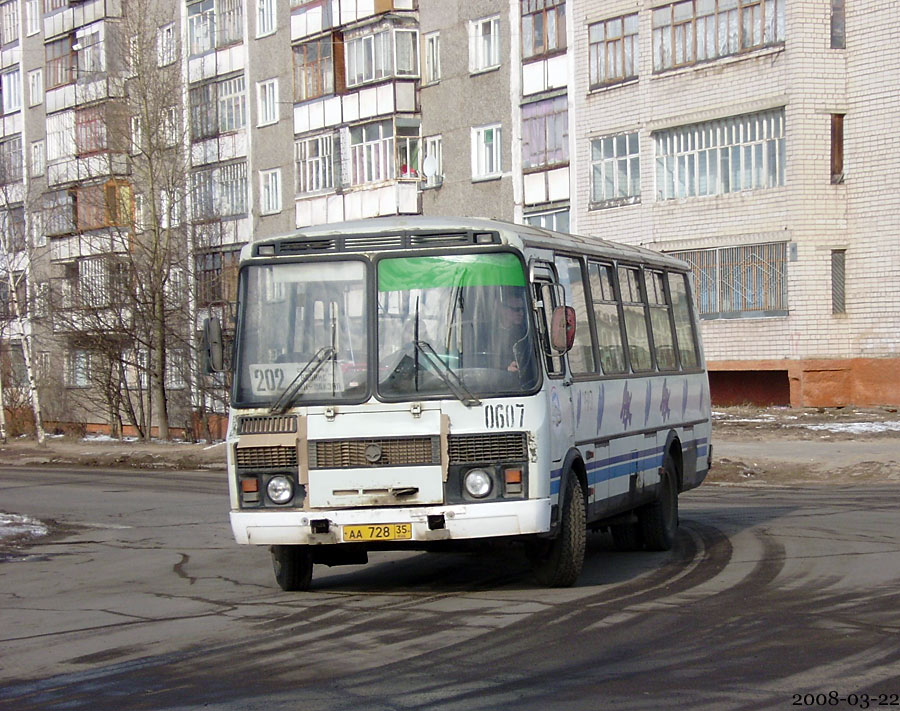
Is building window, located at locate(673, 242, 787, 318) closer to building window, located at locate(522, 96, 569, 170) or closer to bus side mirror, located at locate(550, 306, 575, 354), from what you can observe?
building window, located at locate(522, 96, 569, 170)

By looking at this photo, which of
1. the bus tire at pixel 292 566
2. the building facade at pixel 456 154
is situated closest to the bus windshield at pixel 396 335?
the bus tire at pixel 292 566

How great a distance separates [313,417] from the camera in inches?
412

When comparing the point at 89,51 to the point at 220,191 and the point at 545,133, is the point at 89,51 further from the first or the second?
the point at 545,133

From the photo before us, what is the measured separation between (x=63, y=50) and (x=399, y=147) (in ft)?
68.9

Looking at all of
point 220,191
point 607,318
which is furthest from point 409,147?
point 607,318

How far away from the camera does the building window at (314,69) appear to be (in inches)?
1826

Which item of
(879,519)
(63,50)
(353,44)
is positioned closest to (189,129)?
(353,44)

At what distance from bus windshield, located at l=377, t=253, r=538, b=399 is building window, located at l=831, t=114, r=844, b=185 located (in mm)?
25482

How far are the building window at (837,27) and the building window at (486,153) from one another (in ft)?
35.3

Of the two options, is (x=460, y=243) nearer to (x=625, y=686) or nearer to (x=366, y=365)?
(x=366, y=365)

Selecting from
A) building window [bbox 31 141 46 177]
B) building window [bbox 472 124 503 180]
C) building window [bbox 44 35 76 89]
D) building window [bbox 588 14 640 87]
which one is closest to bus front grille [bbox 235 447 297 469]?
building window [bbox 588 14 640 87]

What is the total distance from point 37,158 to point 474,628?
56408 mm

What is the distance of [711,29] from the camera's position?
35.7 metres

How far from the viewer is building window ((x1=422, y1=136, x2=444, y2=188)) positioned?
43.9 metres
